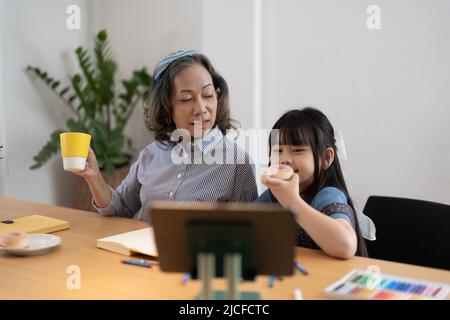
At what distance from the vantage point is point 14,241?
1.33m

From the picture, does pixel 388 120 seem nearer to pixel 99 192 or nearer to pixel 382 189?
pixel 382 189

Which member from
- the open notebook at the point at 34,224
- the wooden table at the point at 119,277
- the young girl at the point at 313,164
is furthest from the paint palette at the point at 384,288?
the open notebook at the point at 34,224

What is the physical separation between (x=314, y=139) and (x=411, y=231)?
0.43 metres

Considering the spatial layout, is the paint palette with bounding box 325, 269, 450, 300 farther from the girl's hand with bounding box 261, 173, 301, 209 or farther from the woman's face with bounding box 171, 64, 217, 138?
the woman's face with bounding box 171, 64, 217, 138

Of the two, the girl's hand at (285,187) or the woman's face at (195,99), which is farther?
the woman's face at (195,99)

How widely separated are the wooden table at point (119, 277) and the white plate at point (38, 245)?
2 centimetres

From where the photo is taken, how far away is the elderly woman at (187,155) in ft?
5.68

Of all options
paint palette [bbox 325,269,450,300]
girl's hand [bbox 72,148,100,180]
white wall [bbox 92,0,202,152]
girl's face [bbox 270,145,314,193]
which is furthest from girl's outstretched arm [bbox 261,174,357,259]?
white wall [bbox 92,0,202,152]

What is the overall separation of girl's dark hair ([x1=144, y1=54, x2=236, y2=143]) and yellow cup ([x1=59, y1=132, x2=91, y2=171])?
1.26ft

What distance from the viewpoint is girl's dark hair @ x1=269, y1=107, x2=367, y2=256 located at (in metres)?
1.54

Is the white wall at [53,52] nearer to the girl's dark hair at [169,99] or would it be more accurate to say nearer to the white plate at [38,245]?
the girl's dark hair at [169,99]

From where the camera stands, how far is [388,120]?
2.63 meters

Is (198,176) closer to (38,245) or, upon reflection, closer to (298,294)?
(38,245)

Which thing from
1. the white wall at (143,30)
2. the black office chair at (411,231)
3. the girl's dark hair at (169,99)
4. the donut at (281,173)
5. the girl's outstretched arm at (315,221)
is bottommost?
the black office chair at (411,231)
